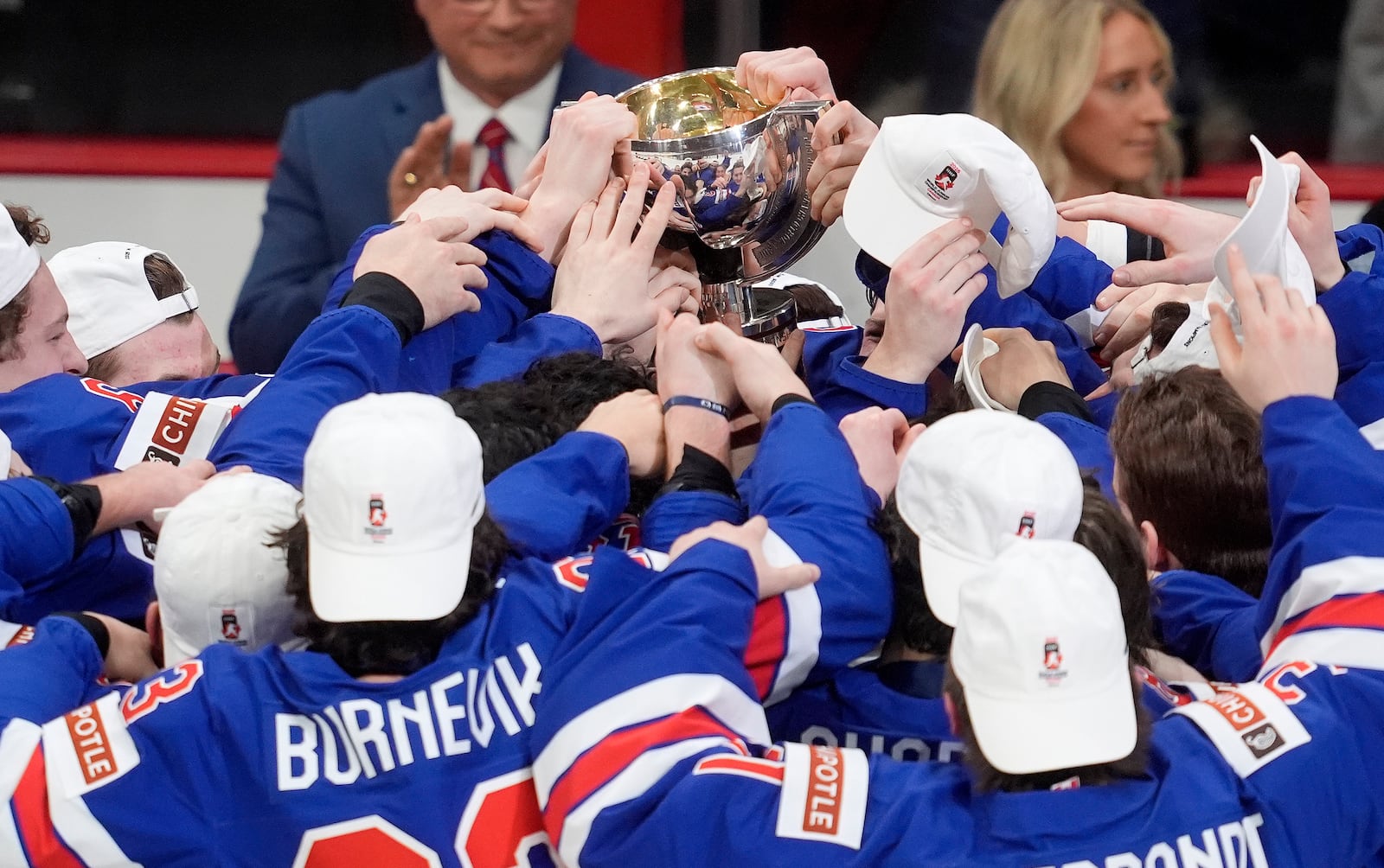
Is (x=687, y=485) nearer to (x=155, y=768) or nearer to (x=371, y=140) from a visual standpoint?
(x=155, y=768)

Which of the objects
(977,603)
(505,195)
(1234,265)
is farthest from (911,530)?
(505,195)

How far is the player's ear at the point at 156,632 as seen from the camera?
4.91 feet

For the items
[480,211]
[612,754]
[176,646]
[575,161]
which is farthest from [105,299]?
[612,754]

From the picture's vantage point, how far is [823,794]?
44.8 inches

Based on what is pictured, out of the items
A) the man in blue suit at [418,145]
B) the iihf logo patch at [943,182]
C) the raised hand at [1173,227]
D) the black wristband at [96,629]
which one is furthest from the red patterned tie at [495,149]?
the black wristband at [96,629]

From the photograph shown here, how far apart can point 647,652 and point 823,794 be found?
0.57ft

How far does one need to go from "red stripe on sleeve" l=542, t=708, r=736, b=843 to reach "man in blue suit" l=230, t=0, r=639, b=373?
Result: 8.26 ft

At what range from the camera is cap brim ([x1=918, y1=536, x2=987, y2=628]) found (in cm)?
125

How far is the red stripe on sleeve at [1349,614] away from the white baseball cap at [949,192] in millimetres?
527

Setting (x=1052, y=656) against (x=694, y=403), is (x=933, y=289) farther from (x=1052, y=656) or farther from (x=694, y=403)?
(x=1052, y=656)

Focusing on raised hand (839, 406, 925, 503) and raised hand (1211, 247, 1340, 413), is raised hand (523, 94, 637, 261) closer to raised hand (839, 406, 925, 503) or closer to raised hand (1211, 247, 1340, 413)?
raised hand (839, 406, 925, 503)

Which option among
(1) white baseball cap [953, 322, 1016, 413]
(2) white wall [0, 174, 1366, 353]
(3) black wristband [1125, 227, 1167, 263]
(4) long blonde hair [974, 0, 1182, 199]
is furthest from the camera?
(2) white wall [0, 174, 1366, 353]

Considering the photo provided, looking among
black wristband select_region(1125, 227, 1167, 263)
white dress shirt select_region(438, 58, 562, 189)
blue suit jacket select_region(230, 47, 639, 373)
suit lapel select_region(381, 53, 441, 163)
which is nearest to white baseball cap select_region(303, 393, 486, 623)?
black wristband select_region(1125, 227, 1167, 263)

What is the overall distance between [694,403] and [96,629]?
620 millimetres
